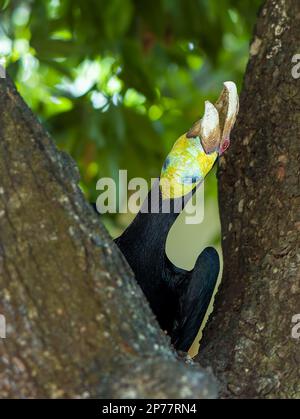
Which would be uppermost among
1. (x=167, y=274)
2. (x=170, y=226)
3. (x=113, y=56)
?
(x=113, y=56)

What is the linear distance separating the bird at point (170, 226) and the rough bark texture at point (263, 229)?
0.38 feet

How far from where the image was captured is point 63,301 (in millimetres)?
1298

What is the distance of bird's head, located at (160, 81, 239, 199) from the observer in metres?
1.84

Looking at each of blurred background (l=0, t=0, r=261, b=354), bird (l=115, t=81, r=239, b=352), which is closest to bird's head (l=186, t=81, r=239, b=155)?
bird (l=115, t=81, r=239, b=352)

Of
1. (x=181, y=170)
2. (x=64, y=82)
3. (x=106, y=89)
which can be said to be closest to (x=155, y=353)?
(x=181, y=170)

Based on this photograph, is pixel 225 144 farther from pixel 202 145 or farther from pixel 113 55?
pixel 113 55

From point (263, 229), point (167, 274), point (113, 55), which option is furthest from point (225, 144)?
point (113, 55)

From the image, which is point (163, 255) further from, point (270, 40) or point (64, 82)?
point (64, 82)

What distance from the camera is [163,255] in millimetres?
2121

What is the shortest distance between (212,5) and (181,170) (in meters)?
1.32

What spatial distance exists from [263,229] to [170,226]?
31 cm

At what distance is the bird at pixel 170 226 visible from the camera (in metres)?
1.86

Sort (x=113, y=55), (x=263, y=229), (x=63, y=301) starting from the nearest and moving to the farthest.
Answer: (x=63, y=301), (x=263, y=229), (x=113, y=55)

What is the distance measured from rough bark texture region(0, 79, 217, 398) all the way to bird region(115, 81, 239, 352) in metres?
0.52
